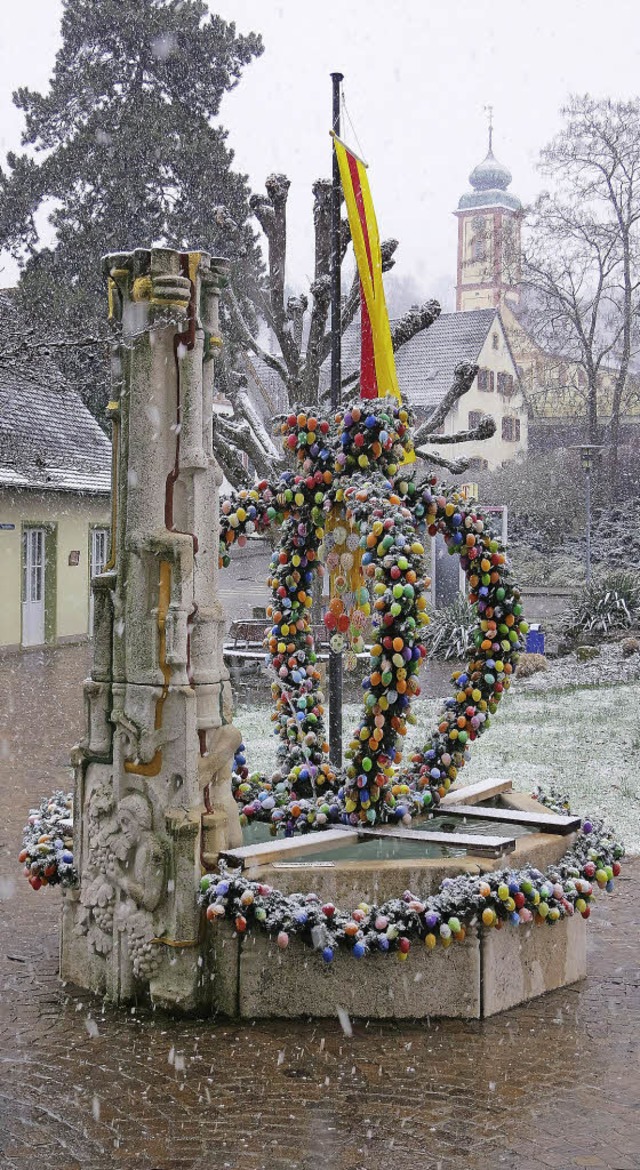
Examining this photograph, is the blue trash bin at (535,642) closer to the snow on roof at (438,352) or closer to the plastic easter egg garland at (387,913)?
the plastic easter egg garland at (387,913)

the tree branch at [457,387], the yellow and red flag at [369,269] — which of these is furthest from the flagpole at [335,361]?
the tree branch at [457,387]

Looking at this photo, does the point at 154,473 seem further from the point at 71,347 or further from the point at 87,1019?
the point at 71,347

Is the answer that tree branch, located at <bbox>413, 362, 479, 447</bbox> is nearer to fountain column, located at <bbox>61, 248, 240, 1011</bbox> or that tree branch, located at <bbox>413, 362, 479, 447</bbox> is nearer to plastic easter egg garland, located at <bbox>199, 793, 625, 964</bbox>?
fountain column, located at <bbox>61, 248, 240, 1011</bbox>

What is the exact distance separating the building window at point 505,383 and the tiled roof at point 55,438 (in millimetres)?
22491

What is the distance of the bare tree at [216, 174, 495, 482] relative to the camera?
15836 mm

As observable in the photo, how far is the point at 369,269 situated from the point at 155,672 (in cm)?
492

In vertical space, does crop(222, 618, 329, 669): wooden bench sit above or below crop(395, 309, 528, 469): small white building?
below

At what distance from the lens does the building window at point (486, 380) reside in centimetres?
4506

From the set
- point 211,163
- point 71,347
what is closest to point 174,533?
point 71,347

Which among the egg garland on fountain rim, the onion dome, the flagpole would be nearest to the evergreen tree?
the flagpole

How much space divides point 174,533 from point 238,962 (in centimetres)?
204

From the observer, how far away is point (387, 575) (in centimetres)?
651

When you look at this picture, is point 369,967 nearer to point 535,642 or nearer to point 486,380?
point 535,642

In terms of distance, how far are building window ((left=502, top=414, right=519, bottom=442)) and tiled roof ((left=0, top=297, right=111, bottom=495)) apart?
23.2 metres
